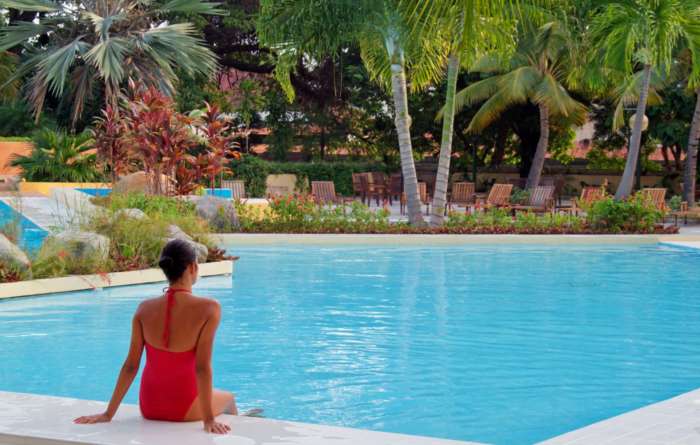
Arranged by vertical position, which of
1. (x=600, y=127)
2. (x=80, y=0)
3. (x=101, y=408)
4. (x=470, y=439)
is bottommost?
(x=470, y=439)

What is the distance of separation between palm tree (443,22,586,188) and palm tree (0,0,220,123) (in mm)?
8197

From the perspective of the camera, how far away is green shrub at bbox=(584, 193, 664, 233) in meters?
19.9

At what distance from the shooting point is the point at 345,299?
40.2 feet

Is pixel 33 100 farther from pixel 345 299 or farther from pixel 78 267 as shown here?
pixel 345 299

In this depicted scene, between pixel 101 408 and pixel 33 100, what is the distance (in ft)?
72.5

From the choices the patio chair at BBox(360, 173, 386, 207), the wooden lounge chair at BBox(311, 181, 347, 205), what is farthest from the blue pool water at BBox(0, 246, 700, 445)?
the patio chair at BBox(360, 173, 386, 207)

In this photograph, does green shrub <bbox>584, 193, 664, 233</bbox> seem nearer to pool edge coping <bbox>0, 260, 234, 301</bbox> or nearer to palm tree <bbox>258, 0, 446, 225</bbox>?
palm tree <bbox>258, 0, 446, 225</bbox>

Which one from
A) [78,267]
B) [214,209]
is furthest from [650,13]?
[78,267]

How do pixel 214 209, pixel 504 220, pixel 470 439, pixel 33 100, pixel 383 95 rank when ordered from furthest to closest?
pixel 383 95, pixel 33 100, pixel 504 220, pixel 214 209, pixel 470 439

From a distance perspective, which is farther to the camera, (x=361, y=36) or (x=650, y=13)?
(x=650, y=13)

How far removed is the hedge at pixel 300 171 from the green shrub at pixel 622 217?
44.8ft

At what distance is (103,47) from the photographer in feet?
82.6


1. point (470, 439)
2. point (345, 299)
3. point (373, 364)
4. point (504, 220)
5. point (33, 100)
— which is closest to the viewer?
point (470, 439)

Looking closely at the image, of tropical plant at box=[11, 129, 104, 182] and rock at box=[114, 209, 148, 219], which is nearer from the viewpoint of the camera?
rock at box=[114, 209, 148, 219]
